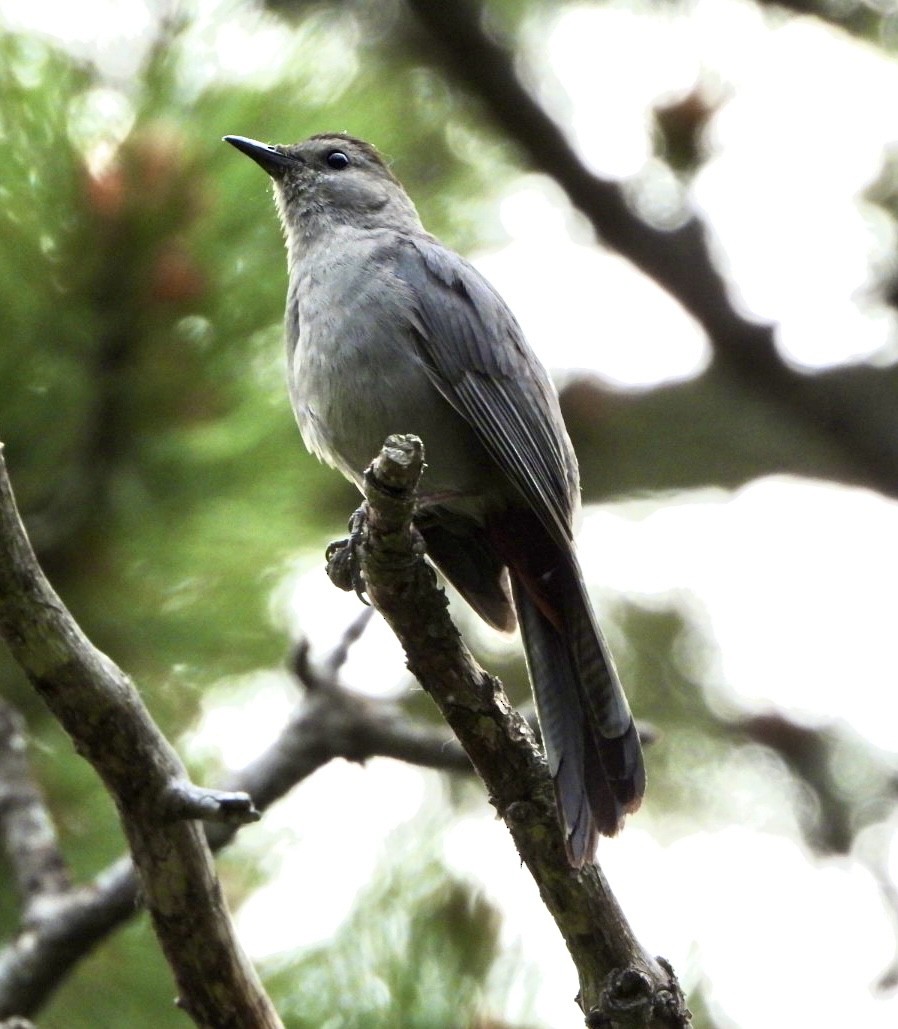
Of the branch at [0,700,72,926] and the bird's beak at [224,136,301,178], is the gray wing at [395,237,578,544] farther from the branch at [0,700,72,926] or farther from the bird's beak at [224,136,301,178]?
the branch at [0,700,72,926]

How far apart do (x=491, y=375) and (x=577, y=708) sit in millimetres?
1066

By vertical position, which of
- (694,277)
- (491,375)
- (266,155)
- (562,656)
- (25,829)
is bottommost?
(25,829)

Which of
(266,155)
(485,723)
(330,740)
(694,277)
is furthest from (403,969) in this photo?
(694,277)

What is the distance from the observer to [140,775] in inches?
113

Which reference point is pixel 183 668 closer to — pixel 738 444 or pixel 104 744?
pixel 104 744

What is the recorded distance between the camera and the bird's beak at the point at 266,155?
3.90 meters

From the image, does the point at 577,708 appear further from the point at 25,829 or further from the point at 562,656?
the point at 25,829

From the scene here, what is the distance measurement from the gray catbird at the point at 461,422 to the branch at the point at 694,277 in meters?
1.47

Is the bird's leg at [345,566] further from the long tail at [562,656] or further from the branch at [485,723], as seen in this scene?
the long tail at [562,656]

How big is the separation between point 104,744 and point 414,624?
2.10 feet

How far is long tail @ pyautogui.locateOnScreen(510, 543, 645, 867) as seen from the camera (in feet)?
10.5

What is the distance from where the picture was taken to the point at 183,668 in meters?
3.77

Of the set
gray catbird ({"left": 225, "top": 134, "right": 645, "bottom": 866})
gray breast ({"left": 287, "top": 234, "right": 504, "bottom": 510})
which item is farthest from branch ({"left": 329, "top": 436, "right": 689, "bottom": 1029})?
gray breast ({"left": 287, "top": 234, "right": 504, "bottom": 510})

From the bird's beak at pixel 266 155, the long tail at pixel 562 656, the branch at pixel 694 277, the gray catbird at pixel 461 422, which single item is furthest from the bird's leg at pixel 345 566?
the branch at pixel 694 277
